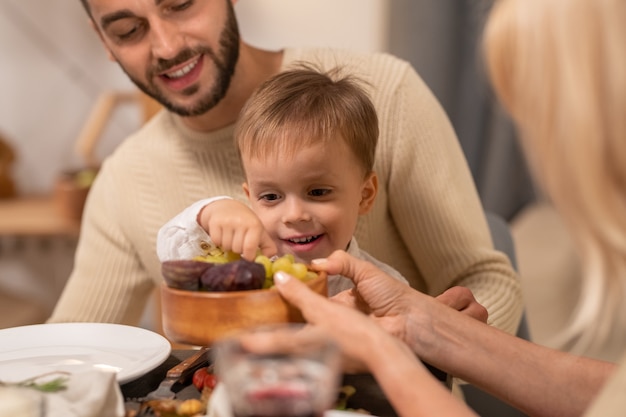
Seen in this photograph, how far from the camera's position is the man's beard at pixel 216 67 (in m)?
1.51

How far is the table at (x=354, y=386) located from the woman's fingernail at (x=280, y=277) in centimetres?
15

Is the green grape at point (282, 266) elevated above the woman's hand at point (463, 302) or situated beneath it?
elevated above

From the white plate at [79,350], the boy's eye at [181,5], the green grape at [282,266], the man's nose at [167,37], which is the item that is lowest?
the white plate at [79,350]

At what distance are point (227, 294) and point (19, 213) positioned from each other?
7.79 ft

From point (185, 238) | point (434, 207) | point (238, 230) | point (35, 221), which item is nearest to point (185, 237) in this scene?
point (185, 238)

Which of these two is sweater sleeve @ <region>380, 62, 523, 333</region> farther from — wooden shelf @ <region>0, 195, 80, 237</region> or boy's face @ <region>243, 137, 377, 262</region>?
wooden shelf @ <region>0, 195, 80, 237</region>

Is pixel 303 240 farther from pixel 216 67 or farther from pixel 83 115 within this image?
pixel 83 115

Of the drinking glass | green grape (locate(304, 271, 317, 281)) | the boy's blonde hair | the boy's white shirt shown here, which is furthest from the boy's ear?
the drinking glass

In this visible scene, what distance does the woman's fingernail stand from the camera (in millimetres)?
880

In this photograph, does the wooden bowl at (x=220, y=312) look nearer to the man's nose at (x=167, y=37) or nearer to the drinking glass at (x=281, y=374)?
the drinking glass at (x=281, y=374)

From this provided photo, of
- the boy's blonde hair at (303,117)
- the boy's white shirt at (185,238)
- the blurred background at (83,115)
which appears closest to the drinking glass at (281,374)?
the boy's white shirt at (185,238)

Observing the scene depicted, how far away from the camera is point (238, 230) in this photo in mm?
1050

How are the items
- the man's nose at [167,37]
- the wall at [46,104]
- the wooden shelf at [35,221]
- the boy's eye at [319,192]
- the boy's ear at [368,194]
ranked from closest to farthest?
the boy's eye at [319,192] → the boy's ear at [368,194] → the man's nose at [167,37] → the wooden shelf at [35,221] → the wall at [46,104]

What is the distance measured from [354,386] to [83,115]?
2681 mm
